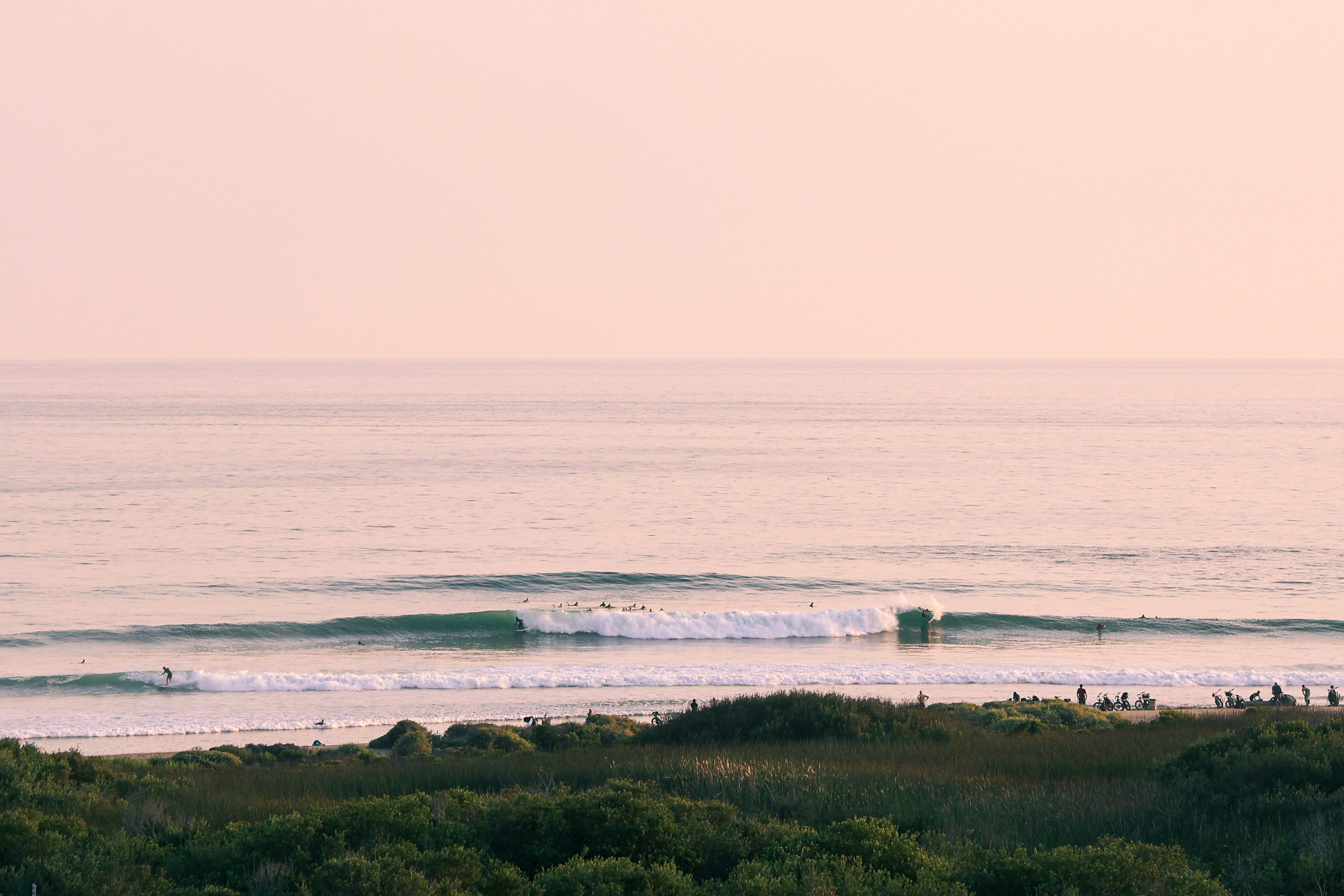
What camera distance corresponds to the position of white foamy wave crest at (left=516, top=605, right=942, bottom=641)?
1676 inches

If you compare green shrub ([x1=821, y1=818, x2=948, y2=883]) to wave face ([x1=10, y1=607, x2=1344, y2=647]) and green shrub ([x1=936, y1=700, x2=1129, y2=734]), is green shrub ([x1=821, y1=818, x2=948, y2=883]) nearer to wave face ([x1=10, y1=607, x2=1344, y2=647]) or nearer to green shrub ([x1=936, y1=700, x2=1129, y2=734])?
green shrub ([x1=936, y1=700, x2=1129, y2=734])

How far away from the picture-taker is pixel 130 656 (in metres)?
36.8

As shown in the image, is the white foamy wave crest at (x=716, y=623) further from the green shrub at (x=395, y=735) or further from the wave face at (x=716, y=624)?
the green shrub at (x=395, y=735)

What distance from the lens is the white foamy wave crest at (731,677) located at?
3425 cm

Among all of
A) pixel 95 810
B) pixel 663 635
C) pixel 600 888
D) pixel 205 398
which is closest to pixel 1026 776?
pixel 600 888

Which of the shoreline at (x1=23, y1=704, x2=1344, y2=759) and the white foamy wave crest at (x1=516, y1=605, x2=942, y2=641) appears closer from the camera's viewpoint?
the shoreline at (x1=23, y1=704, x2=1344, y2=759)

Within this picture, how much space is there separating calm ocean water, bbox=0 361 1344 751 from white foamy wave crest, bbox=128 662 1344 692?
5.1 inches

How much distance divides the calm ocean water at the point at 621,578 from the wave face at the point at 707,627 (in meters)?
0.13

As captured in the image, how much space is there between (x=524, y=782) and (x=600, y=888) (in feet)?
18.2

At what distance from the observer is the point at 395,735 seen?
81.0 feet

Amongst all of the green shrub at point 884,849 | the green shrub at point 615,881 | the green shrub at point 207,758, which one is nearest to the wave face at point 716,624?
the green shrub at point 207,758

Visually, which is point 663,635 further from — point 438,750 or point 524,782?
point 524,782

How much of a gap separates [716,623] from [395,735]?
19866 mm

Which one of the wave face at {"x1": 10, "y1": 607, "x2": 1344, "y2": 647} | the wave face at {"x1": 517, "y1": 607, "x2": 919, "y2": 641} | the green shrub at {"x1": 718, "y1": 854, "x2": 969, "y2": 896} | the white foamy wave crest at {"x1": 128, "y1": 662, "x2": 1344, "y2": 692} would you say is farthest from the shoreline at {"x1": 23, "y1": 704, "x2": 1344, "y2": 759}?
the green shrub at {"x1": 718, "y1": 854, "x2": 969, "y2": 896}
